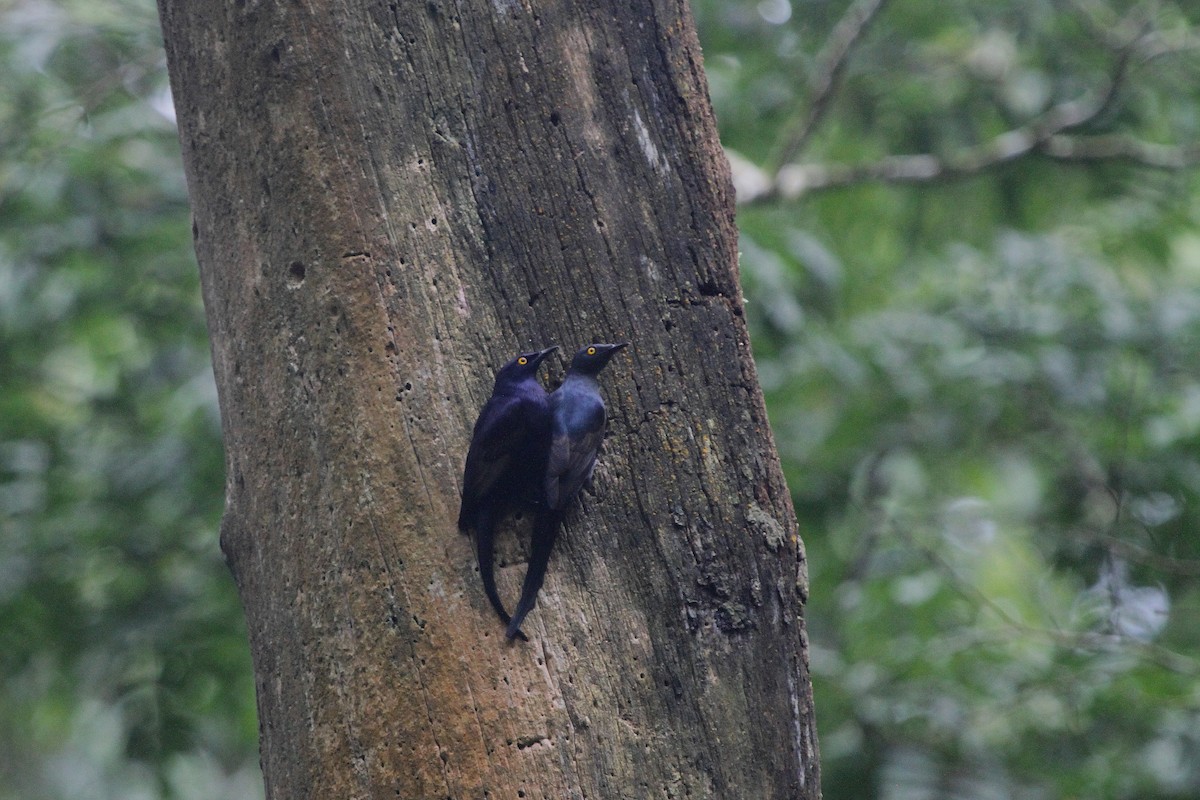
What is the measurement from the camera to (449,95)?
2088 mm

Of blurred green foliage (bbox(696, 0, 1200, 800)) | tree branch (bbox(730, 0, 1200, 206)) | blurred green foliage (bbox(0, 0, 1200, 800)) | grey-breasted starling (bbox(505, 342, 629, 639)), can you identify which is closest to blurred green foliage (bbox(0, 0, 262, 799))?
blurred green foliage (bbox(0, 0, 1200, 800))

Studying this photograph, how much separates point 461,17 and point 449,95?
15 centimetres

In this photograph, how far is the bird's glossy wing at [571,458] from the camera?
6.20 feet

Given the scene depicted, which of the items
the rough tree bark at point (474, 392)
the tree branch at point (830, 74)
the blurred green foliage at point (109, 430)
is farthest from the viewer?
the tree branch at point (830, 74)

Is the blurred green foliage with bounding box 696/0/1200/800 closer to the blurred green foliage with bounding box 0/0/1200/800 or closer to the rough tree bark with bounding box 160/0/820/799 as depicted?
the blurred green foliage with bounding box 0/0/1200/800

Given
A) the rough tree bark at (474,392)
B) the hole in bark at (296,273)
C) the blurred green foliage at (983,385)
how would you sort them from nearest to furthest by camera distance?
1. the rough tree bark at (474,392)
2. the hole in bark at (296,273)
3. the blurred green foliage at (983,385)

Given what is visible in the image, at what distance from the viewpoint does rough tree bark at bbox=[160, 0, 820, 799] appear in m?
1.85

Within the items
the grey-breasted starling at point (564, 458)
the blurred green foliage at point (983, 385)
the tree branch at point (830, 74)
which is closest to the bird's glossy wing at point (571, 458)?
the grey-breasted starling at point (564, 458)

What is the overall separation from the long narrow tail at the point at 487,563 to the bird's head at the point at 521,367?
228 mm

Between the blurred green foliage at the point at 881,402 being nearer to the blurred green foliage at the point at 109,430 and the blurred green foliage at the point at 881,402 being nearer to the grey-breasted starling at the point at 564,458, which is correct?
the blurred green foliage at the point at 109,430

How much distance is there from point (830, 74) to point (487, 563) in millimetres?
4251

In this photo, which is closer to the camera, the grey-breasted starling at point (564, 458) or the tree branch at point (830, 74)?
the grey-breasted starling at point (564, 458)

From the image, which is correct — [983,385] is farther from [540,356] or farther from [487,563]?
[487,563]

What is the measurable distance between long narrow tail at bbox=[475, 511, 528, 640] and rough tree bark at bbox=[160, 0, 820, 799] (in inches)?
0.8
